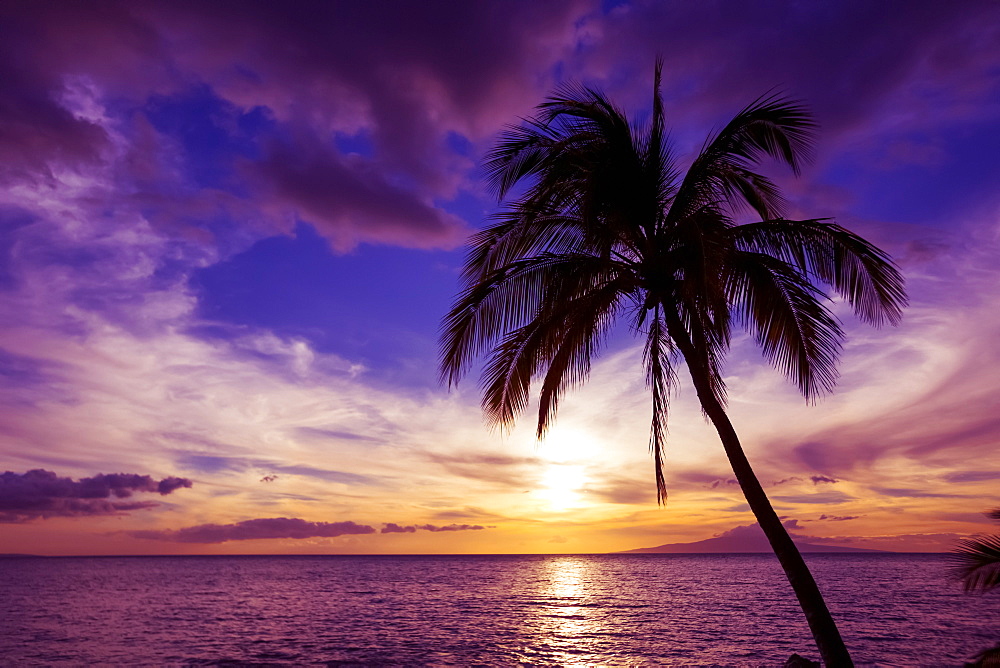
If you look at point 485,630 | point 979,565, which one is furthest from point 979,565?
point 485,630

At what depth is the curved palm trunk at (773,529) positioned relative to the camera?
8492 millimetres

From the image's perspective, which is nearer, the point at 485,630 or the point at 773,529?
the point at 773,529

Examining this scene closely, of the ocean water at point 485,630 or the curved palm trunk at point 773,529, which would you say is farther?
the ocean water at point 485,630

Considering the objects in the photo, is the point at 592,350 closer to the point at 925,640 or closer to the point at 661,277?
Answer: the point at 661,277

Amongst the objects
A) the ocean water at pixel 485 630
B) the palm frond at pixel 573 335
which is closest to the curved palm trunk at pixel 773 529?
the palm frond at pixel 573 335

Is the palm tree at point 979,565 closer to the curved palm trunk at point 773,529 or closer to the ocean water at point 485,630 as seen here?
the curved palm trunk at point 773,529

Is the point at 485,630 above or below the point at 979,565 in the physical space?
below

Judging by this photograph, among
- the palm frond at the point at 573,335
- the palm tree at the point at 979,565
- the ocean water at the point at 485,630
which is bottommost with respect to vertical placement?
the ocean water at the point at 485,630

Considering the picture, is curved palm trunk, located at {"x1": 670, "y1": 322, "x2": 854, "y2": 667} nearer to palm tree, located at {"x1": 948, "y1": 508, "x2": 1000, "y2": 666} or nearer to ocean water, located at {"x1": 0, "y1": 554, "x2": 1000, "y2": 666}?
palm tree, located at {"x1": 948, "y1": 508, "x2": 1000, "y2": 666}

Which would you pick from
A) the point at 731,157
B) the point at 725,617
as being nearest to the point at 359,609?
the point at 725,617

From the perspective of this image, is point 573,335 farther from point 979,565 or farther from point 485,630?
point 485,630

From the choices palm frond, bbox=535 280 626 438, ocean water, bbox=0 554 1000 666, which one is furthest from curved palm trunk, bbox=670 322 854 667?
ocean water, bbox=0 554 1000 666

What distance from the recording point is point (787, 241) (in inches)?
380

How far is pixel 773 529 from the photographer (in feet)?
30.0
